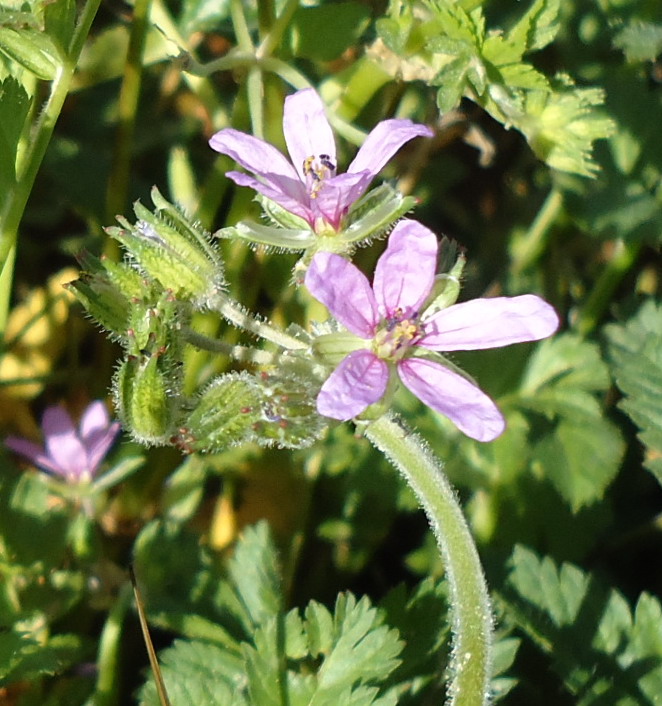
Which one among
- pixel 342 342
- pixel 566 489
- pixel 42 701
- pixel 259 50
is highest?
pixel 259 50

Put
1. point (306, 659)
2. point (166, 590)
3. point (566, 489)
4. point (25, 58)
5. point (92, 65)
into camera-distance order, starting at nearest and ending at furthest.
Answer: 1. point (25, 58)
2. point (306, 659)
3. point (166, 590)
4. point (566, 489)
5. point (92, 65)

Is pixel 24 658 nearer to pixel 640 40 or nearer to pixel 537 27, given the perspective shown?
pixel 537 27

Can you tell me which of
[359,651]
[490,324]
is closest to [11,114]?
[490,324]

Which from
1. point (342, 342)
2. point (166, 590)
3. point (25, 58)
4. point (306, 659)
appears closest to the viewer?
point (342, 342)

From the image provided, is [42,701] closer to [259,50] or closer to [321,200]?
[321,200]

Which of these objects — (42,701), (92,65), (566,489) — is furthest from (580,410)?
(92,65)

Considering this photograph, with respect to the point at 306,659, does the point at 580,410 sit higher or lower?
higher

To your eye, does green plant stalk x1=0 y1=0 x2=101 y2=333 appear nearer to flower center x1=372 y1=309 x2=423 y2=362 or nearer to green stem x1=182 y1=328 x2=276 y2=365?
green stem x1=182 y1=328 x2=276 y2=365
